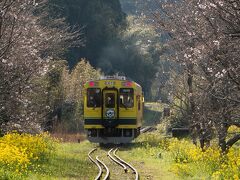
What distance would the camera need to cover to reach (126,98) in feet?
90.1

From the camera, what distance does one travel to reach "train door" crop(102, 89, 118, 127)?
2730 centimetres

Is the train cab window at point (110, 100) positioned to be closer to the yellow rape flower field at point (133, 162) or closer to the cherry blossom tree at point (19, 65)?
the yellow rape flower field at point (133, 162)

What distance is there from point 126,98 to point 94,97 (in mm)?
1763

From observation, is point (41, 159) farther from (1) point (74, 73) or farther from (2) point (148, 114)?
(2) point (148, 114)

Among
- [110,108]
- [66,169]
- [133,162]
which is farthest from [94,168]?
[110,108]

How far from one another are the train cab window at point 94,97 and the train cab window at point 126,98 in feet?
3.97

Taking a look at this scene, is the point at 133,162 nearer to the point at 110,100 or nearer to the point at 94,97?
the point at 110,100

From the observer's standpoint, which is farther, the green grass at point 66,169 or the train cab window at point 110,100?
the train cab window at point 110,100

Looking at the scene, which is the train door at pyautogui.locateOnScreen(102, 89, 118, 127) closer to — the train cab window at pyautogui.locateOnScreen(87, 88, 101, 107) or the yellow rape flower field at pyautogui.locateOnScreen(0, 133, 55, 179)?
the train cab window at pyautogui.locateOnScreen(87, 88, 101, 107)

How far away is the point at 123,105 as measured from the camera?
2748cm

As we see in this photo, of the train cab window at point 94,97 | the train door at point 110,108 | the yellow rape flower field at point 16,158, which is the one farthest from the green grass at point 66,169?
the train cab window at point 94,97

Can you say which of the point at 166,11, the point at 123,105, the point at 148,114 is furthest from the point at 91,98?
the point at 148,114

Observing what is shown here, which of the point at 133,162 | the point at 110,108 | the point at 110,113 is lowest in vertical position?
the point at 133,162

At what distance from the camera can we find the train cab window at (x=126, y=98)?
89.8 feet
